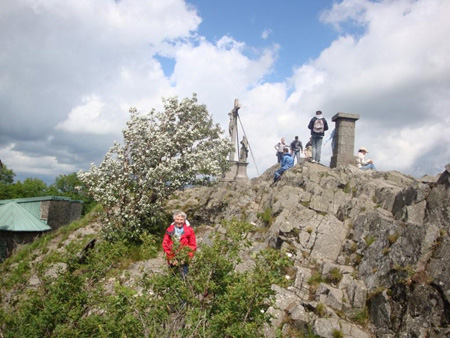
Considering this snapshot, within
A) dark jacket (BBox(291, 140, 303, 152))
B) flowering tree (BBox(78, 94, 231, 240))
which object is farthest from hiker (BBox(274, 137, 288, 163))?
flowering tree (BBox(78, 94, 231, 240))

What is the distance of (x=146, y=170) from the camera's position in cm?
1659

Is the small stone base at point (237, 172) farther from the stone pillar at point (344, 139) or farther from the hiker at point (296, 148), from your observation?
the stone pillar at point (344, 139)

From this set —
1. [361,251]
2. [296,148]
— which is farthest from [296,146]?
[361,251]

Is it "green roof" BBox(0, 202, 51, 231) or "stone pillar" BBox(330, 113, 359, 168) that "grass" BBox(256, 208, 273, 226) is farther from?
"green roof" BBox(0, 202, 51, 231)

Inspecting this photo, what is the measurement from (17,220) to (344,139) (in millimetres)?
25587

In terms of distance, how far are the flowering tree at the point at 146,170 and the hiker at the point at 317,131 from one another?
6.89m

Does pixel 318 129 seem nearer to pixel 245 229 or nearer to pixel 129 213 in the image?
pixel 129 213

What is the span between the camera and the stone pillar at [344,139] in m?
20.7

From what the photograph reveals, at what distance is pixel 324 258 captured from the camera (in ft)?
39.8

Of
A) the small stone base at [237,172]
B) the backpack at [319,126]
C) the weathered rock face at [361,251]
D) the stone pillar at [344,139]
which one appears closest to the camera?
the weathered rock face at [361,251]

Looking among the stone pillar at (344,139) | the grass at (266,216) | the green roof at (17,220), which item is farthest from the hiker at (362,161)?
the green roof at (17,220)

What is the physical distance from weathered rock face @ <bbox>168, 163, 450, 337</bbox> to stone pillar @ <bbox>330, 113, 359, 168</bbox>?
298 cm

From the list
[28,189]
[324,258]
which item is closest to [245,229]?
[324,258]

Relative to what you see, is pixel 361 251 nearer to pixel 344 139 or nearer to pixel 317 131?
pixel 317 131
